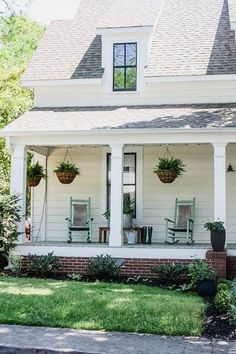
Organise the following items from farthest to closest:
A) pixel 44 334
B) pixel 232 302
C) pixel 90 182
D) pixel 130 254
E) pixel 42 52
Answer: pixel 42 52 < pixel 90 182 < pixel 130 254 < pixel 232 302 < pixel 44 334

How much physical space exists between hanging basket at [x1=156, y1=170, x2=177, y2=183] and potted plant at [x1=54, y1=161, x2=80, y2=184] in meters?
2.27

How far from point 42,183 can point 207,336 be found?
8.35 m

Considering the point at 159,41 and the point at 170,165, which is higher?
the point at 159,41

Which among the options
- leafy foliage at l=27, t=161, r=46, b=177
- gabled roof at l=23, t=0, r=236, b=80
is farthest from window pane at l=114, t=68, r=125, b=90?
leafy foliage at l=27, t=161, r=46, b=177

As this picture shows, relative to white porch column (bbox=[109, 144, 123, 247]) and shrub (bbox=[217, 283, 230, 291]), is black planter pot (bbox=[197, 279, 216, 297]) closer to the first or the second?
shrub (bbox=[217, 283, 230, 291])

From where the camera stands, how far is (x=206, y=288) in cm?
945

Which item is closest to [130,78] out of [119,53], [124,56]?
[124,56]

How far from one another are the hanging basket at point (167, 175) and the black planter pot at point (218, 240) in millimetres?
2436

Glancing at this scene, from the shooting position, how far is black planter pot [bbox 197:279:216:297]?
30.9 ft

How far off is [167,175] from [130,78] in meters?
3.09

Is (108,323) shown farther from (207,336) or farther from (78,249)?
(78,249)

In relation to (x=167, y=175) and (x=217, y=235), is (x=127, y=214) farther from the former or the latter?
(x=217, y=235)

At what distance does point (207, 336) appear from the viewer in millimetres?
6781

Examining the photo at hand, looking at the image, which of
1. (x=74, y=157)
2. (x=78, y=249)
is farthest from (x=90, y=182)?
(x=78, y=249)
